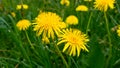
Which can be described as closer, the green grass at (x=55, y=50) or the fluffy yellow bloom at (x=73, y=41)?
the fluffy yellow bloom at (x=73, y=41)

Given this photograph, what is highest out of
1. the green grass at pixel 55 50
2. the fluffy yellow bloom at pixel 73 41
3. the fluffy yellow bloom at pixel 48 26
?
the fluffy yellow bloom at pixel 48 26

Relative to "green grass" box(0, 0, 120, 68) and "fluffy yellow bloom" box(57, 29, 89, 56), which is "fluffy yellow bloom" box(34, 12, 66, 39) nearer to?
"fluffy yellow bloom" box(57, 29, 89, 56)

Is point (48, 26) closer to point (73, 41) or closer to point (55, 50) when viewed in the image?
point (73, 41)

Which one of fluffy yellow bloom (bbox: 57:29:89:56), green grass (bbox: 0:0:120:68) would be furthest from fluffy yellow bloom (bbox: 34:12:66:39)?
green grass (bbox: 0:0:120:68)

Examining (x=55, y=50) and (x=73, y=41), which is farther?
(x=55, y=50)

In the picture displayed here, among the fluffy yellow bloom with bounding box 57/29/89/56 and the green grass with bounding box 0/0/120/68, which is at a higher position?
the fluffy yellow bloom with bounding box 57/29/89/56

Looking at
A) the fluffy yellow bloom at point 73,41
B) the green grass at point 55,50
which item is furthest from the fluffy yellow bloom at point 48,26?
the green grass at point 55,50

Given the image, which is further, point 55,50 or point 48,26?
point 55,50

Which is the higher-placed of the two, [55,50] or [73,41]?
[73,41]

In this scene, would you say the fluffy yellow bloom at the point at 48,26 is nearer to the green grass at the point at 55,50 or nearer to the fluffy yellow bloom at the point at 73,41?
the fluffy yellow bloom at the point at 73,41

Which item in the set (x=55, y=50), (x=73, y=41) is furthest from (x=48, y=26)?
(x=55, y=50)

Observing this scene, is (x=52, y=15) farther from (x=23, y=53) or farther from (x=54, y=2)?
(x=54, y=2)
